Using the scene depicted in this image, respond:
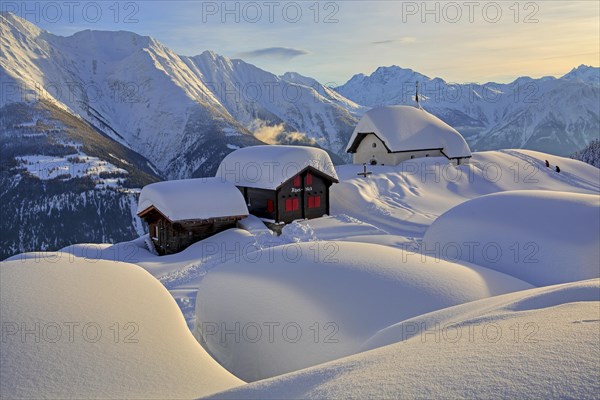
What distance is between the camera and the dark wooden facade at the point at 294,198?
25.9 metres

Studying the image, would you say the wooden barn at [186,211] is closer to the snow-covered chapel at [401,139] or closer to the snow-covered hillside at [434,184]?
the snow-covered hillside at [434,184]

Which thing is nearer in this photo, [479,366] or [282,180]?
[479,366]

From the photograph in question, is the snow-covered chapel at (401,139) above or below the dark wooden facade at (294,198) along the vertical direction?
above

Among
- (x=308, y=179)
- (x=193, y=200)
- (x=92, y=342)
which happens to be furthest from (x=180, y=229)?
(x=92, y=342)

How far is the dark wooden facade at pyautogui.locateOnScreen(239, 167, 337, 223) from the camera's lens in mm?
25938

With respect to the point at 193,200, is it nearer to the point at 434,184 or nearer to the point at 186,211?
the point at 186,211

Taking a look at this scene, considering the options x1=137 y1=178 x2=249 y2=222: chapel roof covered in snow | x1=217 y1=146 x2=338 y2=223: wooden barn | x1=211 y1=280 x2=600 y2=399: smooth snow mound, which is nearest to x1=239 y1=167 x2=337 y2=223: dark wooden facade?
x1=217 y1=146 x2=338 y2=223: wooden barn

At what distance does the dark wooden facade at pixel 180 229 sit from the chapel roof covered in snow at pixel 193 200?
0.25m

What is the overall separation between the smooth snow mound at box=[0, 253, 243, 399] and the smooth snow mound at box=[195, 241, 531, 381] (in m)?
1.85

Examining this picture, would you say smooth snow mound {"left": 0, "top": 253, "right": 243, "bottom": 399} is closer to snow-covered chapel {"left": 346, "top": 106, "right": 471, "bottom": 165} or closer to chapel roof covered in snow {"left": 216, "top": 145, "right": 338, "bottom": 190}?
chapel roof covered in snow {"left": 216, "top": 145, "right": 338, "bottom": 190}

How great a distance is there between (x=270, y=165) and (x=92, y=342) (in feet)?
65.0

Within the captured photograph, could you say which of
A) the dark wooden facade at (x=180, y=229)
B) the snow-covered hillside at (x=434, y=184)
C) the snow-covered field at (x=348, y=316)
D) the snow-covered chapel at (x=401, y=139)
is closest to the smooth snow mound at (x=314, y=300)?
the snow-covered field at (x=348, y=316)

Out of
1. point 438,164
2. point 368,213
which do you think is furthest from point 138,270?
point 438,164

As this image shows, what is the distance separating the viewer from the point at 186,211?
23.0 metres
